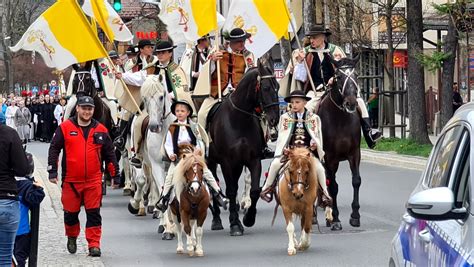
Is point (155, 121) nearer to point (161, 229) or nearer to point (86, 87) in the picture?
point (161, 229)

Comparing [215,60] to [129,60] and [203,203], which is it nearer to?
[203,203]

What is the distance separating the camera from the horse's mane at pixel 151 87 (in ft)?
51.9

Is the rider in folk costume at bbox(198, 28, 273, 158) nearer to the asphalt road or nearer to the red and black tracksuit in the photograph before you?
the asphalt road

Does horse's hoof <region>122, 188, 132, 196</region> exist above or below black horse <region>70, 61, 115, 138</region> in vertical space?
below

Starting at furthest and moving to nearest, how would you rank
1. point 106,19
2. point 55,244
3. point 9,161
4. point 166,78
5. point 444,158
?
point 106,19 < point 166,78 < point 55,244 < point 9,161 < point 444,158

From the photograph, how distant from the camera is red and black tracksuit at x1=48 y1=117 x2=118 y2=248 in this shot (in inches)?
508

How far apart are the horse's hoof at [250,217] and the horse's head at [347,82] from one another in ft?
5.77

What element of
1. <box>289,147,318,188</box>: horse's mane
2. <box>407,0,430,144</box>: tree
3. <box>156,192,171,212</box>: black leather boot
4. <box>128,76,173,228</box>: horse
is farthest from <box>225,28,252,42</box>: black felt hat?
<box>407,0,430,144</box>: tree

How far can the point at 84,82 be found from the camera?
64.2 feet

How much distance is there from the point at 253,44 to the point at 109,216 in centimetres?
342

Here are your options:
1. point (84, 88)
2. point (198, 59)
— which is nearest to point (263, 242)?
point (198, 59)

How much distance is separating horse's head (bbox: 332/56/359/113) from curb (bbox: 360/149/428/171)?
10212mm

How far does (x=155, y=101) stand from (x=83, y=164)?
2.94 m

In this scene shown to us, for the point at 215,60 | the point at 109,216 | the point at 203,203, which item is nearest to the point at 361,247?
the point at 203,203
